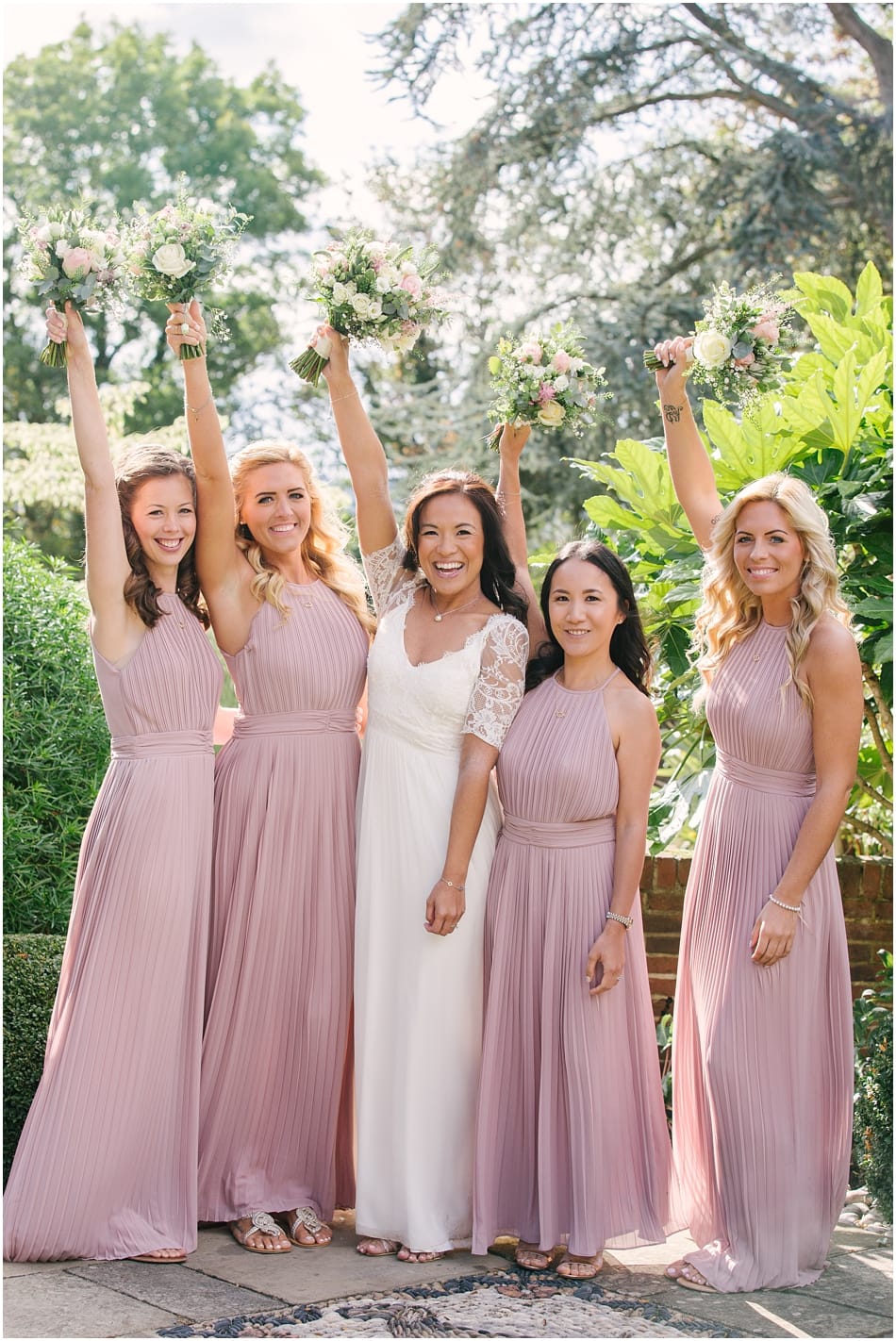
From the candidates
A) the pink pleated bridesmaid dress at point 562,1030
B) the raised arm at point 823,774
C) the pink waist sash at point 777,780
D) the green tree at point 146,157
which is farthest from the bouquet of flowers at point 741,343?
the green tree at point 146,157

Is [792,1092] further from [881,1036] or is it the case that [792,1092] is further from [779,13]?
[779,13]

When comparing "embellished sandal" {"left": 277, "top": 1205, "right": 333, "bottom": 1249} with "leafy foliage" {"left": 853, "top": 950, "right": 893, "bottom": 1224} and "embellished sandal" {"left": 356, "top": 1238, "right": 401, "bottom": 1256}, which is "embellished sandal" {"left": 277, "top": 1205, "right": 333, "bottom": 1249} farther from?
"leafy foliage" {"left": 853, "top": 950, "right": 893, "bottom": 1224}

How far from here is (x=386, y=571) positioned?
454 centimetres

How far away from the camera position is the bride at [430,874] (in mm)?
4109

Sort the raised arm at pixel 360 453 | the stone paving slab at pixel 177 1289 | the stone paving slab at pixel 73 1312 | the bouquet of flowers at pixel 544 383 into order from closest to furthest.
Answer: the stone paving slab at pixel 73 1312 → the stone paving slab at pixel 177 1289 → the raised arm at pixel 360 453 → the bouquet of flowers at pixel 544 383

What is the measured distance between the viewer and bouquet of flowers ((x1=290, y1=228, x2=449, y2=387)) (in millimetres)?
4270

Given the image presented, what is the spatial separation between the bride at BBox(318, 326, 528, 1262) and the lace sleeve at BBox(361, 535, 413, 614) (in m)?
0.20

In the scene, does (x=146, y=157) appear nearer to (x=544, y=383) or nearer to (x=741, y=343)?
(x=544, y=383)

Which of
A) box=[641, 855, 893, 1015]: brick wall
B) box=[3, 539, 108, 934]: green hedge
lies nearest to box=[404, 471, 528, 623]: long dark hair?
box=[3, 539, 108, 934]: green hedge

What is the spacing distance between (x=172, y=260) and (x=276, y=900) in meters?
1.90

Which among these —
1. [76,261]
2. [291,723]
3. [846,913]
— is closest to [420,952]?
[291,723]

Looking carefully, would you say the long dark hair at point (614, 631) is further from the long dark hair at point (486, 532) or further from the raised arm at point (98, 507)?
the raised arm at point (98, 507)

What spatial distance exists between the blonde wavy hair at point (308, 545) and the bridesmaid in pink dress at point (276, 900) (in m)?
0.02

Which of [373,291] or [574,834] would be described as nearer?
[574,834]
